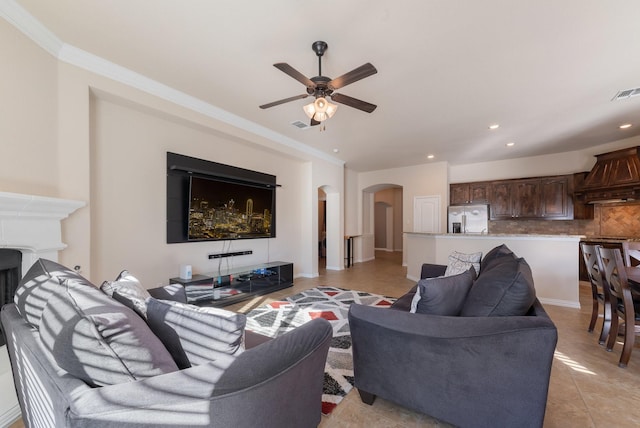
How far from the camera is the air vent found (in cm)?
312

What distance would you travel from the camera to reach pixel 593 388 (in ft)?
6.45

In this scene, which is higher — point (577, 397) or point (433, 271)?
point (433, 271)

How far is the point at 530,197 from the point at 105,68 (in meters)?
7.75

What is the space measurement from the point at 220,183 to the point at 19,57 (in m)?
2.28

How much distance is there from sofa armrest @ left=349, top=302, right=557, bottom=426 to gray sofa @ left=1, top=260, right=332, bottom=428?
679 mm

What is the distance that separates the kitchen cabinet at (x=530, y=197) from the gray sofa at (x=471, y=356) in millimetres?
5548

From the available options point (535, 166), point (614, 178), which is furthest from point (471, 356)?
point (535, 166)

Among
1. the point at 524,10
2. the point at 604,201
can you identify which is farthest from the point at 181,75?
the point at 604,201

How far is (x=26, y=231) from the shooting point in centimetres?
208

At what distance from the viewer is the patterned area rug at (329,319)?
6.56ft

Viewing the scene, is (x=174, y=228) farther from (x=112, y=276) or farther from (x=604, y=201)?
(x=604, y=201)

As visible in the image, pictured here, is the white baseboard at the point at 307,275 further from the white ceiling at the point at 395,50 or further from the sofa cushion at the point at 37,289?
the sofa cushion at the point at 37,289

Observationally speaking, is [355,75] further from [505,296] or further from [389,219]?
[389,219]

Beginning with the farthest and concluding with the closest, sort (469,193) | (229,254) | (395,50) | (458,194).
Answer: (458,194)
(469,193)
(229,254)
(395,50)
